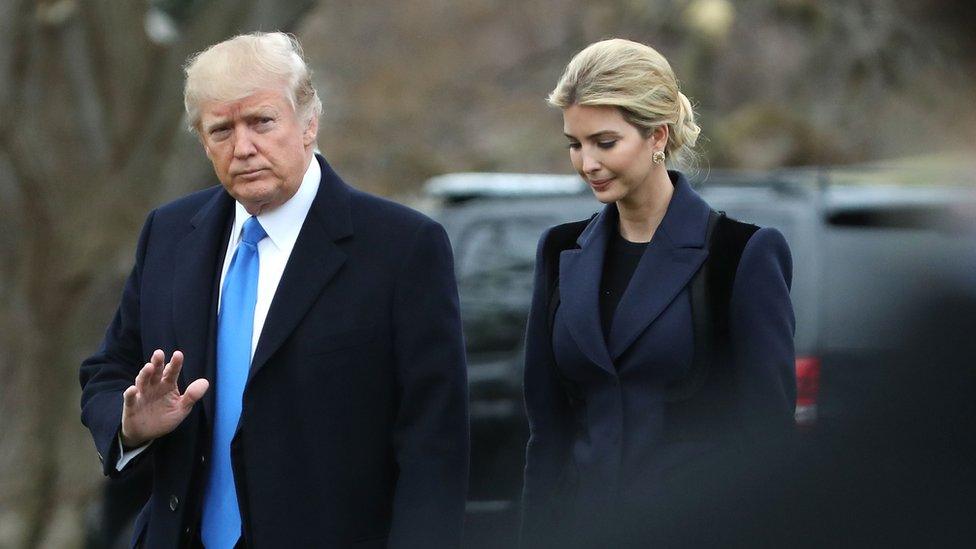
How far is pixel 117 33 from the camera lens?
639cm

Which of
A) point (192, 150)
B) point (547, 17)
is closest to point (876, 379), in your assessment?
point (192, 150)

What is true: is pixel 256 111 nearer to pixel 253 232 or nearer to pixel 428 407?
pixel 253 232

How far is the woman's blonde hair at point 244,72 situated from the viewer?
3.21 m

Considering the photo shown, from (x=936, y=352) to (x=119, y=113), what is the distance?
18.1 feet

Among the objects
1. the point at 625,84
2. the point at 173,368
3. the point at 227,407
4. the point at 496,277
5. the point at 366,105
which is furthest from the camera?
the point at 366,105

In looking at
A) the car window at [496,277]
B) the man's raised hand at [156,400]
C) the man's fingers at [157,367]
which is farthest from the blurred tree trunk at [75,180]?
the man's fingers at [157,367]

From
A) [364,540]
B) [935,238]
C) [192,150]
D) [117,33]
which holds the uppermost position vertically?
[117,33]

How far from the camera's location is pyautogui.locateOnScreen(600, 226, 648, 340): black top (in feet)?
11.1

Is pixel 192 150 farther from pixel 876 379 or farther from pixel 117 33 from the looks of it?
pixel 876 379

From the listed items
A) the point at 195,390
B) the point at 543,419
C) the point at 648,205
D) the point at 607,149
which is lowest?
the point at 543,419

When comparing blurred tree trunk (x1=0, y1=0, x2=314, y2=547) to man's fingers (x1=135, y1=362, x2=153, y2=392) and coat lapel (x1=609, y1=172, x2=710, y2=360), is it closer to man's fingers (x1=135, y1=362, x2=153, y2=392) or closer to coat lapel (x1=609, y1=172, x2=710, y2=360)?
coat lapel (x1=609, y1=172, x2=710, y2=360)

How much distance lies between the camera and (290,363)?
315 cm

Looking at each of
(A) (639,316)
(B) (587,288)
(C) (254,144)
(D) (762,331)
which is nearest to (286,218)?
(C) (254,144)

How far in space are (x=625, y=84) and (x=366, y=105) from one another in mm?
19245
